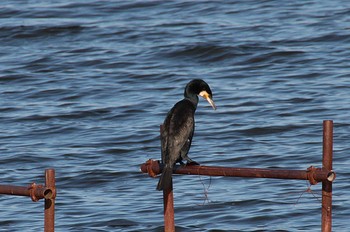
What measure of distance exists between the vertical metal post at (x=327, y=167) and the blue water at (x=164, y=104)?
235 cm

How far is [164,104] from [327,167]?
860 cm

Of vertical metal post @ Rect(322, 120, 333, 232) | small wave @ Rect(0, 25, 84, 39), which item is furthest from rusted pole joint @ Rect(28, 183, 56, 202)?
small wave @ Rect(0, 25, 84, 39)

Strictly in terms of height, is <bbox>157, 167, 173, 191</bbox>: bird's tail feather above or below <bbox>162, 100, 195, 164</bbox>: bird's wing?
below

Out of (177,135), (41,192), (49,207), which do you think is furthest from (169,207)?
(41,192)

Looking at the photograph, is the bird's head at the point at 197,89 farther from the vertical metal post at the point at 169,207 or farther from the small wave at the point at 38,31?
the small wave at the point at 38,31

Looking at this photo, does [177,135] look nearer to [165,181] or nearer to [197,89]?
[165,181]

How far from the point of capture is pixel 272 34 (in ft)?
60.0

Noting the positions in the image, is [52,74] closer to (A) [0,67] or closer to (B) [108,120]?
(A) [0,67]

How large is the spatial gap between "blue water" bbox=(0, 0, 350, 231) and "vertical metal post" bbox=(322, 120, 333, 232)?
2354 mm

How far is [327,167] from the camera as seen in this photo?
571cm

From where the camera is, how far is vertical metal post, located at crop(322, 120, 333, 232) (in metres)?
5.71

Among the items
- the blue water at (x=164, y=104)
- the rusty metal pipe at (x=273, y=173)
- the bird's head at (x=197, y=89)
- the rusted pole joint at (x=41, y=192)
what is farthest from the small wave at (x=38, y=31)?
the rusted pole joint at (x=41, y=192)

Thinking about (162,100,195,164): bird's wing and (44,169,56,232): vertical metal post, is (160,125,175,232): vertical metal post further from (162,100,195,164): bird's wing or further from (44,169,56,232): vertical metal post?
(44,169,56,232): vertical metal post

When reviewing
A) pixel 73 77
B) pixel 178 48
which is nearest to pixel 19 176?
pixel 73 77
